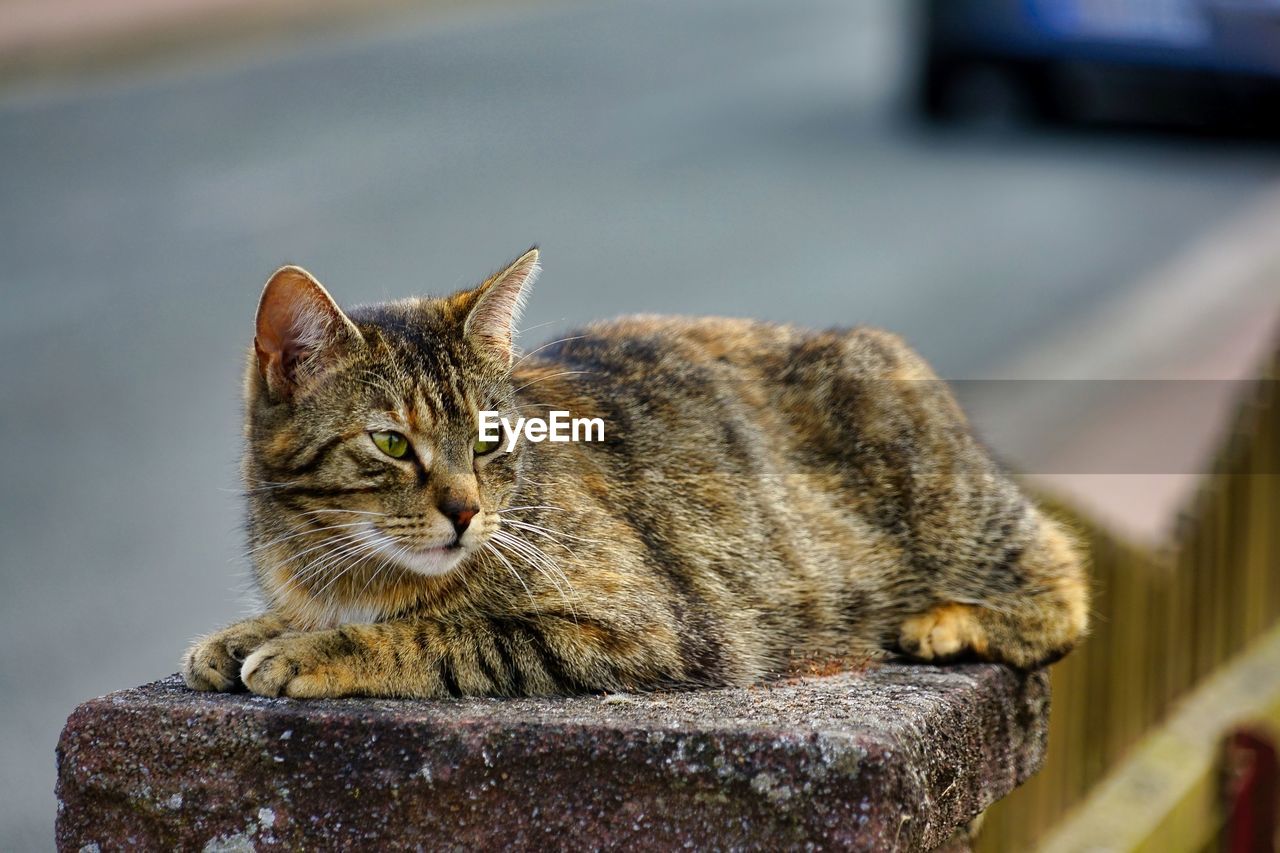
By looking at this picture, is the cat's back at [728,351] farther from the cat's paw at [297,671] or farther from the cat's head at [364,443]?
the cat's paw at [297,671]

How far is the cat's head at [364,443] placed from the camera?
9.96ft

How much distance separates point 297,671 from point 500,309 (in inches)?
35.6

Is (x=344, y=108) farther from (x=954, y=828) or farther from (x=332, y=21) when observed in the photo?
(x=954, y=828)

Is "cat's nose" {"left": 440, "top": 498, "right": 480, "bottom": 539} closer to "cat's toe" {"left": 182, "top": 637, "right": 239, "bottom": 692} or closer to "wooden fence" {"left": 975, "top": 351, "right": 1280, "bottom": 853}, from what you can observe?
"cat's toe" {"left": 182, "top": 637, "right": 239, "bottom": 692}

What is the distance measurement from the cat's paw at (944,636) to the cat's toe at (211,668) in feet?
4.88

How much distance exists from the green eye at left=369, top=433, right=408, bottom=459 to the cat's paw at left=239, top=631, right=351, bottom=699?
0.38 metres

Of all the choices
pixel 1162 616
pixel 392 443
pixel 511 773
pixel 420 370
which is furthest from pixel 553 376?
pixel 1162 616

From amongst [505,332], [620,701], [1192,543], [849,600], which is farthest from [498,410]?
[1192,543]

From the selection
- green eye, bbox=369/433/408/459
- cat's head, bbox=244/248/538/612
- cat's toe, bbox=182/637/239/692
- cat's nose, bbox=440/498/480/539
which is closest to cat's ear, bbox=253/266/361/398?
cat's head, bbox=244/248/538/612

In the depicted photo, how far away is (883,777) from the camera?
8.50 feet

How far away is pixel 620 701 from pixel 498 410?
0.65 m

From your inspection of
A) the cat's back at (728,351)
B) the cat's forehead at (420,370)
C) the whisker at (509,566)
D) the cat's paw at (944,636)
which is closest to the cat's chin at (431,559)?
the whisker at (509,566)

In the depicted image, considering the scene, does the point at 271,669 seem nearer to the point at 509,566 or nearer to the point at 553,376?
the point at 509,566

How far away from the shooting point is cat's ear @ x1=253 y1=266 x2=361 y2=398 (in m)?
3.08
